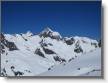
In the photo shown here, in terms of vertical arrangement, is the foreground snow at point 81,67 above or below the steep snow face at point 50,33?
below

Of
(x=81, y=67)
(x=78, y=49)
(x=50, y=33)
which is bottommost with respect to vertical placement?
(x=81, y=67)

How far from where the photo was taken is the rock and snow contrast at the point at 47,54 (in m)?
2.42

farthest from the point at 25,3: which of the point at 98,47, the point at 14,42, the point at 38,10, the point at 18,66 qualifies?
the point at 98,47

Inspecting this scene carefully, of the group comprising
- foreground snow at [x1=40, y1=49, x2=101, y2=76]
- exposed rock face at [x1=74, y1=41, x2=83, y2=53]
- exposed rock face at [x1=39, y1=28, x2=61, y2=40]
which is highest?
exposed rock face at [x1=39, y1=28, x2=61, y2=40]

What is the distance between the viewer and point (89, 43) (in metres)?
2.43

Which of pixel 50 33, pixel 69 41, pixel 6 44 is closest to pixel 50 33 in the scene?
pixel 50 33

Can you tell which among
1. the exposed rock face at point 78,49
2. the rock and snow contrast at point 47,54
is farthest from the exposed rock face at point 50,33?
the exposed rock face at point 78,49

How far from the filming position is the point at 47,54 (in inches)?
96.3

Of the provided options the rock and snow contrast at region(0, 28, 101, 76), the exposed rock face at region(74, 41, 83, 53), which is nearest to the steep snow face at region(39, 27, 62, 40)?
the rock and snow contrast at region(0, 28, 101, 76)

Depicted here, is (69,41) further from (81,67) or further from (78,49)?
(81,67)

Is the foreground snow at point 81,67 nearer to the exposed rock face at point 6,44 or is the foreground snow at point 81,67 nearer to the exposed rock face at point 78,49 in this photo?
the exposed rock face at point 78,49

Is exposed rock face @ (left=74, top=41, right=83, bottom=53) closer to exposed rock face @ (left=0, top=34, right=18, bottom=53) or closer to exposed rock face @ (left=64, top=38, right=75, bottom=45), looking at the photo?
exposed rock face @ (left=64, top=38, right=75, bottom=45)

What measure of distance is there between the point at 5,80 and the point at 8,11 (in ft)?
1.57

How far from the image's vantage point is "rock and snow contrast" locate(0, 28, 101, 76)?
2422 millimetres
